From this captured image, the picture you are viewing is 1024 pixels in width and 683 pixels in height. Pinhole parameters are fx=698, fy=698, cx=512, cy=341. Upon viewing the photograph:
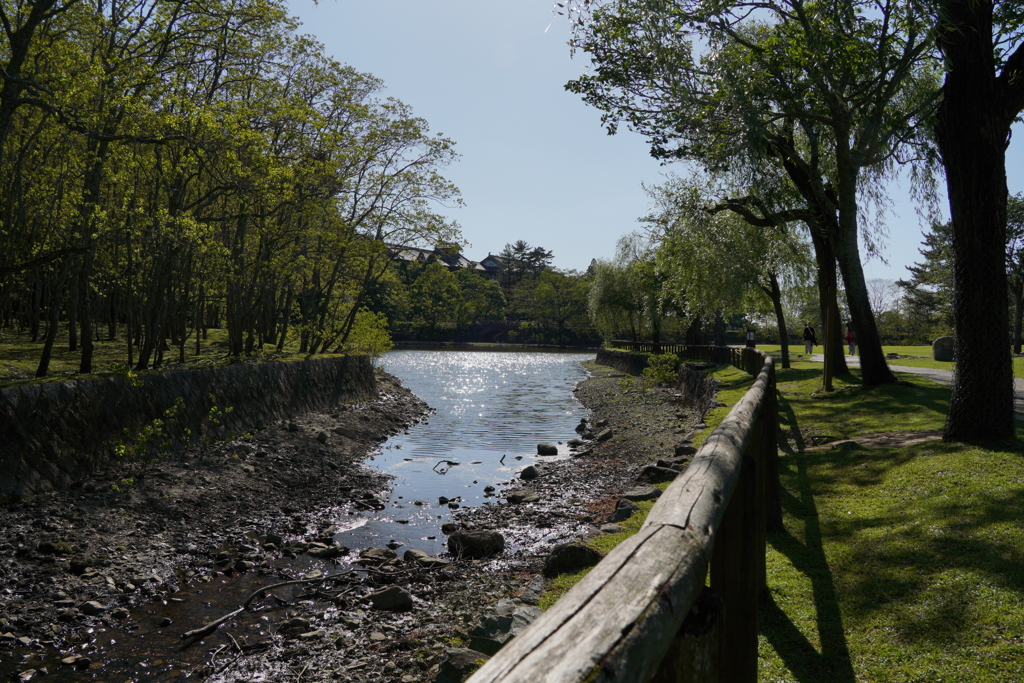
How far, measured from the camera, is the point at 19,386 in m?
9.19

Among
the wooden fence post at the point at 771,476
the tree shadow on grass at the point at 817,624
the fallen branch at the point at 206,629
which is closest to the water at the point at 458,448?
the fallen branch at the point at 206,629

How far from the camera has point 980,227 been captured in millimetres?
8578

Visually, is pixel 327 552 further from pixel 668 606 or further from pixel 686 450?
pixel 668 606

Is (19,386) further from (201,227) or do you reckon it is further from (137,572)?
(201,227)

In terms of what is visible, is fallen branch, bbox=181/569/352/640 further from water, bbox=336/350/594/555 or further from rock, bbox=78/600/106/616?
water, bbox=336/350/594/555

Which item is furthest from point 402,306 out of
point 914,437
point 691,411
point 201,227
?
point 914,437

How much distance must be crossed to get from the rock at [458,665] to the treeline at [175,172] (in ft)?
23.0

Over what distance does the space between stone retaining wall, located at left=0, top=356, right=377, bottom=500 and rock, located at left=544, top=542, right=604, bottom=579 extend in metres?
6.65

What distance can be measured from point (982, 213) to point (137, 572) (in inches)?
425

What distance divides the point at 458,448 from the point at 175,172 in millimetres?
9118

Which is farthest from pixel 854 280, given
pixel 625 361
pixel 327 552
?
pixel 625 361

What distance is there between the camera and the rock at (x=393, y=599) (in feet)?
22.5

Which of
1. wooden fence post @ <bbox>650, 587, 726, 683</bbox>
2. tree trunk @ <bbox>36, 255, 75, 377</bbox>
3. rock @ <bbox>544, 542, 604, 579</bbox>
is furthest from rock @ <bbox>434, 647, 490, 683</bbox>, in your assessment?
tree trunk @ <bbox>36, 255, 75, 377</bbox>

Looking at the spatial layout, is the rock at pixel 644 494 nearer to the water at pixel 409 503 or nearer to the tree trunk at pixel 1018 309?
the water at pixel 409 503
